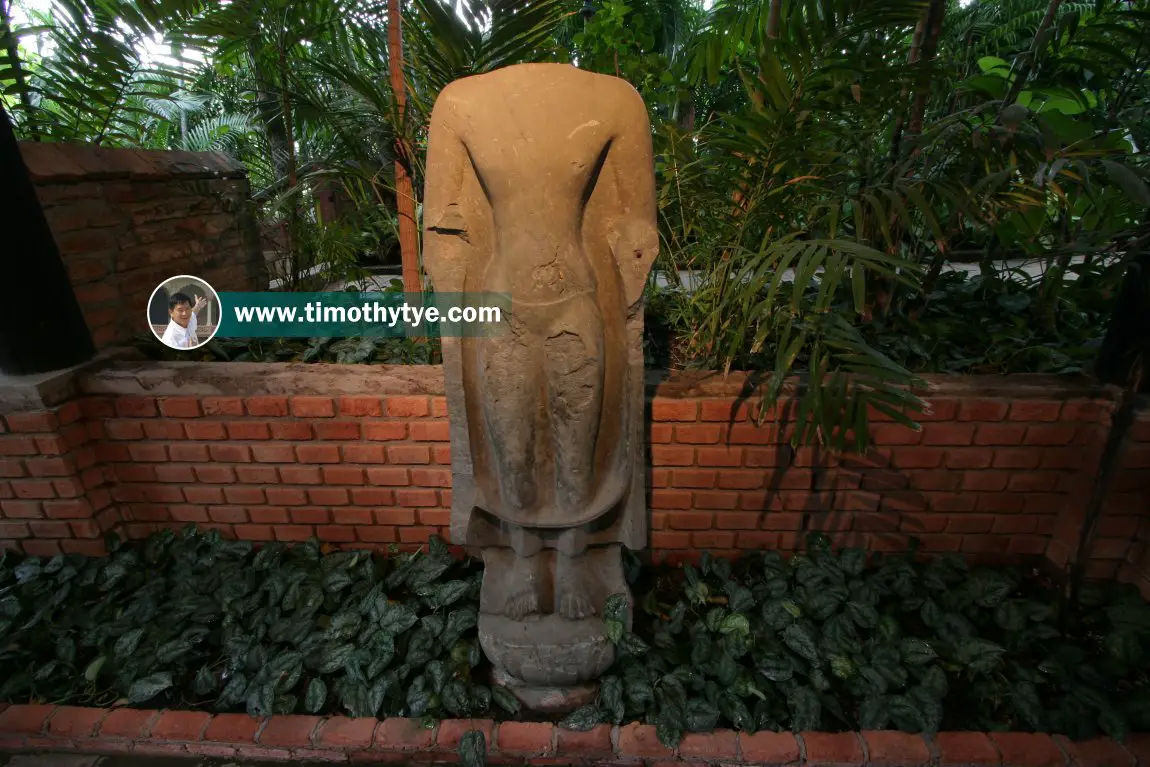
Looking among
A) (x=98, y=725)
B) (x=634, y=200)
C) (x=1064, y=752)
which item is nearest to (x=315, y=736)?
(x=98, y=725)

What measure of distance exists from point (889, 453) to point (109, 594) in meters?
2.99

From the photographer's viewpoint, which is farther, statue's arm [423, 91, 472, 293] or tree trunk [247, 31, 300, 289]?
tree trunk [247, 31, 300, 289]

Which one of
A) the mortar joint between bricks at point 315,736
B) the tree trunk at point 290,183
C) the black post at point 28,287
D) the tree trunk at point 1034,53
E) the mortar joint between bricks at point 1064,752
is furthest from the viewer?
the tree trunk at point 290,183

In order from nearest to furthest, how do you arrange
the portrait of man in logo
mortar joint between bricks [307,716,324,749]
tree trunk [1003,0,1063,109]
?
mortar joint between bricks [307,716,324,749] → tree trunk [1003,0,1063,109] → the portrait of man in logo

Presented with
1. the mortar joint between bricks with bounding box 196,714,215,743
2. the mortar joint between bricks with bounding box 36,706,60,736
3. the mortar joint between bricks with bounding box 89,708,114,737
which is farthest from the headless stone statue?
the mortar joint between bricks with bounding box 36,706,60,736

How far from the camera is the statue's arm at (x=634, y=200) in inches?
53.7

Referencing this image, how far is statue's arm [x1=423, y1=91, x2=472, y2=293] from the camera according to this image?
4.51ft

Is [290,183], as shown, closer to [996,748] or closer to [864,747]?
[864,747]

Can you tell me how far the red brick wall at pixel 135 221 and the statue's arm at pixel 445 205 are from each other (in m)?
1.81

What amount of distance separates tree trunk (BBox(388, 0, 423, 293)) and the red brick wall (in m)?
1.11

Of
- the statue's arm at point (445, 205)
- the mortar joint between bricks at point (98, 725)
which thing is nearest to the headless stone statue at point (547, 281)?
the statue's arm at point (445, 205)

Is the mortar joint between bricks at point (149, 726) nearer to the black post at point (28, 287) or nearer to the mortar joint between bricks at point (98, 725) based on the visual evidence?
the mortar joint between bricks at point (98, 725)

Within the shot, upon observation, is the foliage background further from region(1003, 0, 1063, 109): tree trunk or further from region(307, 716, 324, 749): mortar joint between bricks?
region(307, 716, 324, 749): mortar joint between bricks

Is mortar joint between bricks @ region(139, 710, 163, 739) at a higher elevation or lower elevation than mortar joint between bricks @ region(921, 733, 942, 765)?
higher
